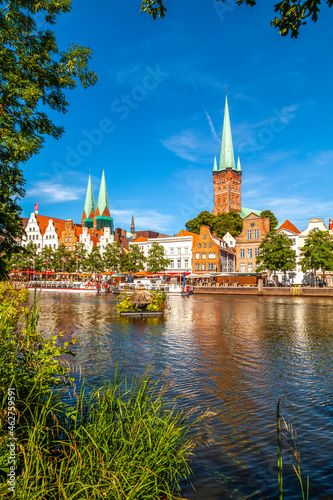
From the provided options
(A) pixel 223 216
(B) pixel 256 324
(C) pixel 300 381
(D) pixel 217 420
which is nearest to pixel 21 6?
(D) pixel 217 420

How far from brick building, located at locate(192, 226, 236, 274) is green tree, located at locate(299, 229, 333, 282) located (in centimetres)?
2194

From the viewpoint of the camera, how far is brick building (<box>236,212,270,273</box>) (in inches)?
3258

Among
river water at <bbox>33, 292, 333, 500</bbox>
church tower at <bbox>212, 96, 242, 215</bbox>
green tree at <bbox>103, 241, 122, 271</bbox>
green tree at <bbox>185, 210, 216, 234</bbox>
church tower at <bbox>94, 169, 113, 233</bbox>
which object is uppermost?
church tower at <bbox>212, 96, 242, 215</bbox>

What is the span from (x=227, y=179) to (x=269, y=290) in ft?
323

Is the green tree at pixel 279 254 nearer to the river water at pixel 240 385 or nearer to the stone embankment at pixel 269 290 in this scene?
the stone embankment at pixel 269 290

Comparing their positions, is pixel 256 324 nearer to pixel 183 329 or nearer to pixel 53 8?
pixel 183 329

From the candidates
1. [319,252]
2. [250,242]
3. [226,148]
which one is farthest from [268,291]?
[226,148]

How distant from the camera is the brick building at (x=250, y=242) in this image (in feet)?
272

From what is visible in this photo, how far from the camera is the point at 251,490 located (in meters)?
4.73

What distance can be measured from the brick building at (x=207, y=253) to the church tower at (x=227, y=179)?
69200 millimetres

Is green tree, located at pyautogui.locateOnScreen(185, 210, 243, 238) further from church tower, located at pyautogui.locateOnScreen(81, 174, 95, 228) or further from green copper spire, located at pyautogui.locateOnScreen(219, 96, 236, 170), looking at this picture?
green copper spire, located at pyautogui.locateOnScreen(219, 96, 236, 170)

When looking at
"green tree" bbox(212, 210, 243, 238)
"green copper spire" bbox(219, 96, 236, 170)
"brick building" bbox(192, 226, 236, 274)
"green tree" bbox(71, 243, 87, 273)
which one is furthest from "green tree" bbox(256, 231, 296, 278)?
"green copper spire" bbox(219, 96, 236, 170)

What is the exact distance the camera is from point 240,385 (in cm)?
899

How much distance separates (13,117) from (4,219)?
2.26 meters
